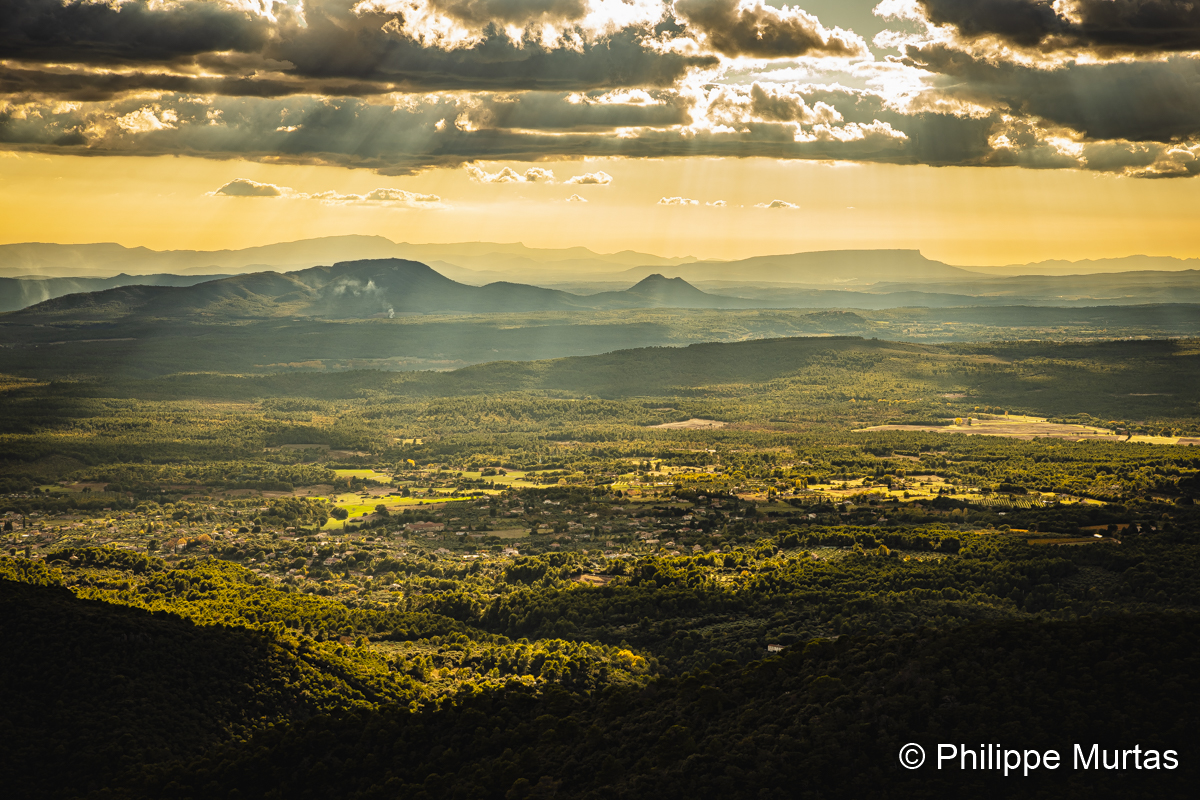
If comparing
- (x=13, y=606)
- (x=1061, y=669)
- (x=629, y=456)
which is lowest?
(x=629, y=456)

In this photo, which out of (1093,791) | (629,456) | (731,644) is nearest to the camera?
(1093,791)

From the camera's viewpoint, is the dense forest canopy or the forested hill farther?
the dense forest canopy

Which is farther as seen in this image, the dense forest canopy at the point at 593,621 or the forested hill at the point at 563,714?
the dense forest canopy at the point at 593,621

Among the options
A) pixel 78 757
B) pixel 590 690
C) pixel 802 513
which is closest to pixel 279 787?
pixel 78 757

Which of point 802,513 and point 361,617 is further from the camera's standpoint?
point 802,513

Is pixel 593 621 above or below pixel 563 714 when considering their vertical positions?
below

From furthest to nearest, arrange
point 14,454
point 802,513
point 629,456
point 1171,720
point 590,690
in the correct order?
point 629,456, point 14,454, point 802,513, point 590,690, point 1171,720

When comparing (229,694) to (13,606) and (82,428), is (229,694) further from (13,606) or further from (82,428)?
(82,428)

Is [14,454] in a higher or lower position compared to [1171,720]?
lower

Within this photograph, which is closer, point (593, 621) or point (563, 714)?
point (563, 714)
